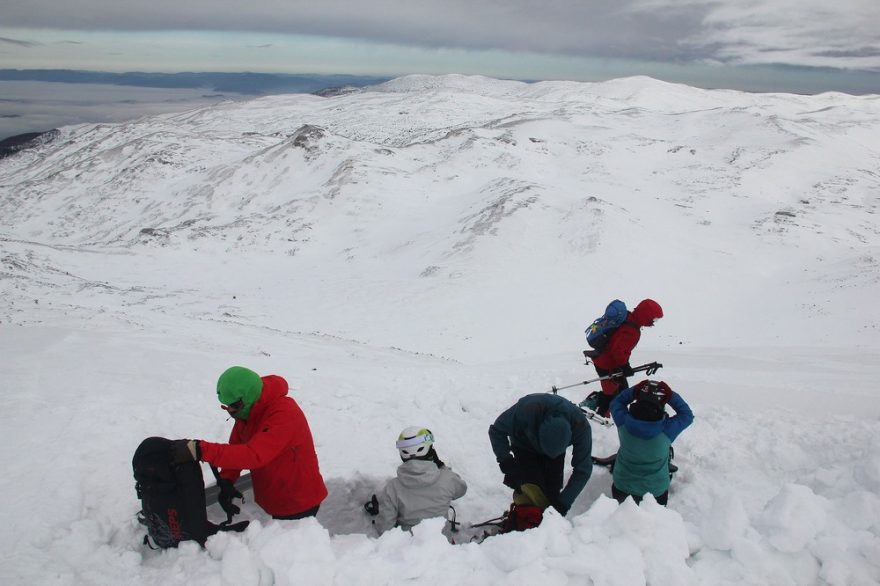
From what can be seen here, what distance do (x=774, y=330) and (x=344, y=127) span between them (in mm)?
120045

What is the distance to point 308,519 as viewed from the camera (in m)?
4.47

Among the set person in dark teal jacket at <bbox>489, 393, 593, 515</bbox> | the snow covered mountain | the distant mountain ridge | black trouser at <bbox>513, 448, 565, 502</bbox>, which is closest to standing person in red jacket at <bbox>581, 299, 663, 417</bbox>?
the snow covered mountain

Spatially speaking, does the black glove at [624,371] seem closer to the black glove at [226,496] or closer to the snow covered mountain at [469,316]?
the snow covered mountain at [469,316]

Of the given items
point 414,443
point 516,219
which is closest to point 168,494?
point 414,443

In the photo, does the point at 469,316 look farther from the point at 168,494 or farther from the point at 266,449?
the point at 168,494

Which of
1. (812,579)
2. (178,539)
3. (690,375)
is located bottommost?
(690,375)

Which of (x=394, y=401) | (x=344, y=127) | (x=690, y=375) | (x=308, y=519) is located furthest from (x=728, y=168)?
(x=344, y=127)

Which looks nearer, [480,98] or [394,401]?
[394,401]

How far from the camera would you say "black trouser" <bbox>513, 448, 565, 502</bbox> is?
18.9 feet

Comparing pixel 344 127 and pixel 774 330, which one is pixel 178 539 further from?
pixel 344 127

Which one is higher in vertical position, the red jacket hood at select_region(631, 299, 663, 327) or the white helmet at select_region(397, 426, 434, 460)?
the red jacket hood at select_region(631, 299, 663, 327)

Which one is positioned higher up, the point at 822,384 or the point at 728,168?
the point at 728,168

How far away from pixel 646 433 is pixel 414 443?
94.0 inches

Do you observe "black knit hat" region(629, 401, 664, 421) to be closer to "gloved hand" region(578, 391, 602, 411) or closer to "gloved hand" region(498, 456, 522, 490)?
"gloved hand" region(498, 456, 522, 490)
